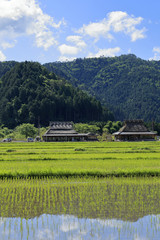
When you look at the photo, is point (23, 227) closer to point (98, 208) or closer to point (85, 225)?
point (85, 225)

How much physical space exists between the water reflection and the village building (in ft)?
218

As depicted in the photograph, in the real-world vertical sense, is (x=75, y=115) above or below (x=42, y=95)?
below

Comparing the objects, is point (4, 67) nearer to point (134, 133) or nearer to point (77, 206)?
point (134, 133)

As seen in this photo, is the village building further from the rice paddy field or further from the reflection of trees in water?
the reflection of trees in water

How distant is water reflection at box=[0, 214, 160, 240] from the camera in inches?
303

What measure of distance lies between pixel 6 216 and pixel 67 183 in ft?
18.2

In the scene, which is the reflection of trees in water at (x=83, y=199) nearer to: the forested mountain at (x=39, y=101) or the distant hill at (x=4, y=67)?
the forested mountain at (x=39, y=101)

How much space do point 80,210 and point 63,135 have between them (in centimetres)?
6629

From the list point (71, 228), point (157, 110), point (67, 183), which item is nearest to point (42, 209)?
point (71, 228)

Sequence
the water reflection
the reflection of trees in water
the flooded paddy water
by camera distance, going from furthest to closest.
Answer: the reflection of trees in water
the flooded paddy water
the water reflection

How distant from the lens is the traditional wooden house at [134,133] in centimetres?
7538

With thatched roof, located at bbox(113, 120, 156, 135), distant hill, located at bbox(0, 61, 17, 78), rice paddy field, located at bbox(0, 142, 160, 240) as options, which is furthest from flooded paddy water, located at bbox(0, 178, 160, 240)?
distant hill, located at bbox(0, 61, 17, 78)

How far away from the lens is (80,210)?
9.78m

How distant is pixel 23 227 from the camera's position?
8.45m
